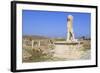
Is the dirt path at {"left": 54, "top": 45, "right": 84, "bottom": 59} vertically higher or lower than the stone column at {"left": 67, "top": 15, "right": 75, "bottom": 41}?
lower

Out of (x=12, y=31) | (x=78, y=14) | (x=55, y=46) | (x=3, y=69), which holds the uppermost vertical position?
(x=78, y=14)

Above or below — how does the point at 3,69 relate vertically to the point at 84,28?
below

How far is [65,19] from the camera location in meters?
1.55

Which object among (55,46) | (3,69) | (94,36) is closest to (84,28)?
(94,36)

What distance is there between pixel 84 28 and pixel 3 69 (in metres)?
0.66

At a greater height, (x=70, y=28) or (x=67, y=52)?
(x=70, y=28)

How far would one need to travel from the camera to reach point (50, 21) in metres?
1.52

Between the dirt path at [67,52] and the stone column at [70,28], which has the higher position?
the stone column at [70,28]

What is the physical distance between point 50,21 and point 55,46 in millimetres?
182

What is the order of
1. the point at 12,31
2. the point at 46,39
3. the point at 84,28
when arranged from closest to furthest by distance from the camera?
the point at 12,31 < the point at 46,39 < the point at 84,28

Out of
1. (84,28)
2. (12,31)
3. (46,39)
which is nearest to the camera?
(12,31)

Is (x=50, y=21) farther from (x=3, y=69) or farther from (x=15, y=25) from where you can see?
(x=3, y=69)

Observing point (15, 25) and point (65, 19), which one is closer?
point (15, 25)

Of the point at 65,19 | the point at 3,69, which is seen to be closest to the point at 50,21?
the point at 65,19
